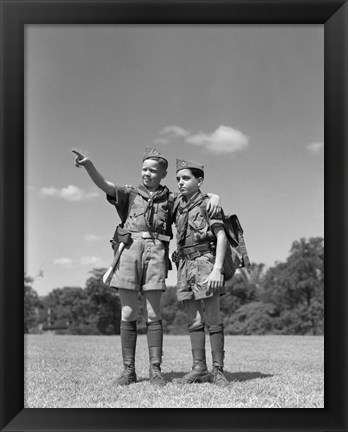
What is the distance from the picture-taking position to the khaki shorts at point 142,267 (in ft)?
17.7

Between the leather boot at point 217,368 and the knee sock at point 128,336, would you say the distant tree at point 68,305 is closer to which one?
the knee sock at point 128,336

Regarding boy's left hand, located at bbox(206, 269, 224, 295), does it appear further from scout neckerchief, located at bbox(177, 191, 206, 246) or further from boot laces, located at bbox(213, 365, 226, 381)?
boot laces, located at bbox(213, 365, 226, 381)

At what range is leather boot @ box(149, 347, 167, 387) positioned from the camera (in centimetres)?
531

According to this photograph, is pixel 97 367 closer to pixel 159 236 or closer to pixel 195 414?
pixel 159 236

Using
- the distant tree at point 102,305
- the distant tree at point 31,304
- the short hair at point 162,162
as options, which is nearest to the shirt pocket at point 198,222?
the short hair at point 162,162

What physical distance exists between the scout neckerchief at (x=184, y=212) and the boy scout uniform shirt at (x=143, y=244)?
5.4 inches

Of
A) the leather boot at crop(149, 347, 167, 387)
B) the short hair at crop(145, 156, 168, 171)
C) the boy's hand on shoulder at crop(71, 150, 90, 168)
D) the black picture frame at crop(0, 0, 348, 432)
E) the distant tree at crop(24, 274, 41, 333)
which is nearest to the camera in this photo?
the black picture frame at crop(0, 0, 348, 432)

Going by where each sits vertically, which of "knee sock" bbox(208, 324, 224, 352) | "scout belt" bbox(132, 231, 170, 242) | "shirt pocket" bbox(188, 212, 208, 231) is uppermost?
"shirt pocket" bbox(188, 212, 208, 231)

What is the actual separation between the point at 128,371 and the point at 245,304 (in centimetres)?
3610

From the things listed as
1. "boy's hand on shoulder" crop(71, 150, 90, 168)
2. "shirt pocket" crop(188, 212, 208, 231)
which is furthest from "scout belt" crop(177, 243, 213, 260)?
"boy's hand on shoulder" crop(71, 150, 90, 168)

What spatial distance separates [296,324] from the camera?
34656mm

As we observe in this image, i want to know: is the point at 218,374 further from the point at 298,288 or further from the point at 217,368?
the point at 298,288

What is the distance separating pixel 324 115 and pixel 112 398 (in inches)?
114

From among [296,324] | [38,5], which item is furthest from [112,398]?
[296,324]
